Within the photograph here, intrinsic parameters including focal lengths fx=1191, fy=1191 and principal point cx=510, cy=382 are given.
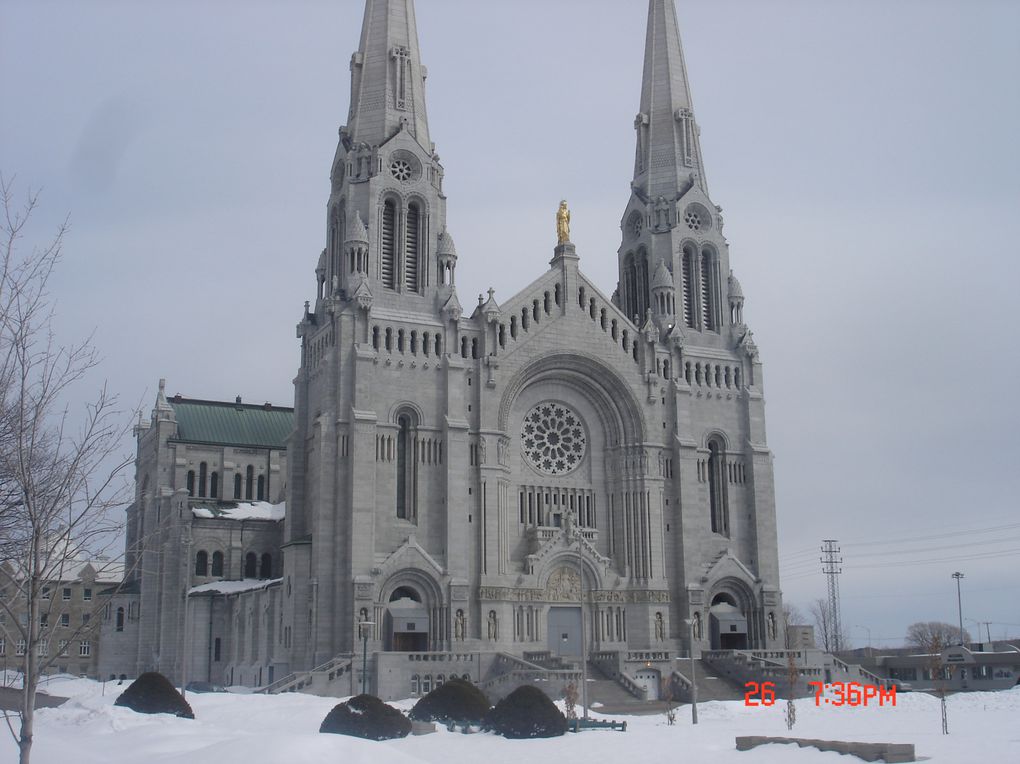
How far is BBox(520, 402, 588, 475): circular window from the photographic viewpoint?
240 ft

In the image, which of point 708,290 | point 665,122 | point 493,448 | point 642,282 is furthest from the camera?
point 665,122

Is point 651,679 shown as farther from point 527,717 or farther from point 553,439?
point 527,717

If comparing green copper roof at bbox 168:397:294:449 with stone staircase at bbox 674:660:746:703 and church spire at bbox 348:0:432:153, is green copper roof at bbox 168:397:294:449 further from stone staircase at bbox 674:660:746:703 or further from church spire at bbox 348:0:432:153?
stone staircase at bbox 674:660:746:703

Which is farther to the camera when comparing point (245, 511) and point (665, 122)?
point (665, 122)

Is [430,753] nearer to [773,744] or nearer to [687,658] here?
[773,744]

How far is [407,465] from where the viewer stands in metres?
67.5

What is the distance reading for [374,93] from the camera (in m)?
74.4

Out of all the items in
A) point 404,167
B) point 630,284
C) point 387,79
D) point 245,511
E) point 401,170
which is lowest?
point 245,511

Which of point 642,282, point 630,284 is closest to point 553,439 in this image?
point 642,282

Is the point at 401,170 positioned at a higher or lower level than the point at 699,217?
lower

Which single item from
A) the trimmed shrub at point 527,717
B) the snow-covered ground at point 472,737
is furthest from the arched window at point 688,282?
the trimmed shrub at point 527,717

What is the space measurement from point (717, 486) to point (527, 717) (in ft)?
125

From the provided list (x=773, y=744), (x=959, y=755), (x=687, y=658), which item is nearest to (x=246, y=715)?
(x=773, y=744)
